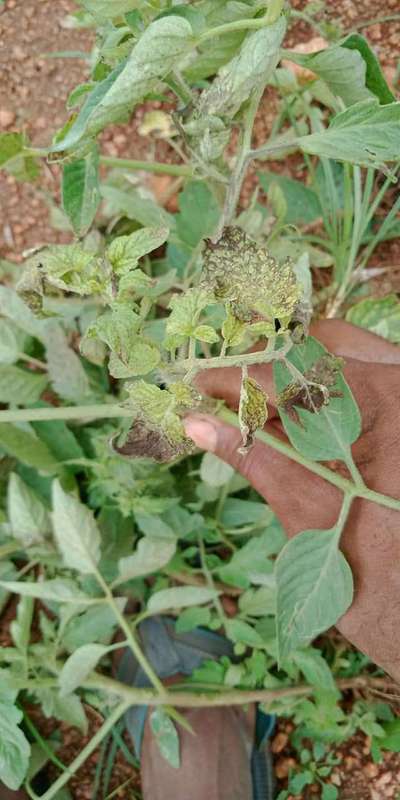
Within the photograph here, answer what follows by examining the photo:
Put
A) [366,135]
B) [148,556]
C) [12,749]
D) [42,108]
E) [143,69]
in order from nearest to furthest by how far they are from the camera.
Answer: [143,69] < [366,135] < [12,749] < [148,556] < [42,108]

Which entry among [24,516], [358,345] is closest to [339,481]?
[358,345]

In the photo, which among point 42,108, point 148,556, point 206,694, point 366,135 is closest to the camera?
point 366,135

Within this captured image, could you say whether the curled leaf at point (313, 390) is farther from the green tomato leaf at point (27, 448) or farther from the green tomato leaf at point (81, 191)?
the green tomato leaf at point (27, 448)

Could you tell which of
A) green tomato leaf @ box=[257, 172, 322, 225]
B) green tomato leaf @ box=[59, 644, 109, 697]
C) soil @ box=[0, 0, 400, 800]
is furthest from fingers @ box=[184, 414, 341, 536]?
soil @ box=[0, 0, 400, 800]

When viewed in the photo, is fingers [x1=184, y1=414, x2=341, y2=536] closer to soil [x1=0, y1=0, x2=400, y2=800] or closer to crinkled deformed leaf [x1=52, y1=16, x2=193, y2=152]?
crinkled deformed leaf [x1=52, y1=16, x2=193, y2=152]

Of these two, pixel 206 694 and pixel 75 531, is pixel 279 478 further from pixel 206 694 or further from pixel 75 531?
pixel 206 694

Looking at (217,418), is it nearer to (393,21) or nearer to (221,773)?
(221,773)

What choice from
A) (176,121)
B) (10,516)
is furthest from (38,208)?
(176,121)
